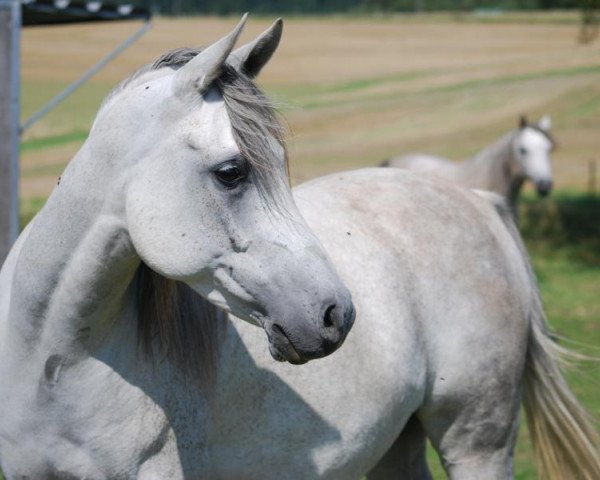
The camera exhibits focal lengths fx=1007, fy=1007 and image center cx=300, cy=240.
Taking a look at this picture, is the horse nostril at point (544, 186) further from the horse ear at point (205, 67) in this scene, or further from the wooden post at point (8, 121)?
the horse ear at point (205, 67)

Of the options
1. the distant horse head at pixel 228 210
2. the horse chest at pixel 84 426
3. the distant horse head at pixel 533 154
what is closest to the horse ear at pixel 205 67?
the distant horse head at pixel 228 210

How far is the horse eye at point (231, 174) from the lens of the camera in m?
2.04

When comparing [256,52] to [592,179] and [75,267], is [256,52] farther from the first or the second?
[592,179]

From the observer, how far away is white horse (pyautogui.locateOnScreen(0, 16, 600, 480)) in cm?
206

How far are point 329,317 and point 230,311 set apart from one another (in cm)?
24

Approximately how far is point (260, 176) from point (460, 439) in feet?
4.73

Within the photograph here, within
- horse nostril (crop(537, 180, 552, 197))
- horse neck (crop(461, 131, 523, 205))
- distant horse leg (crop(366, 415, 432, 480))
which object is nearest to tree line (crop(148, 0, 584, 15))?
horse nostril (crop(537, 180, 552, 197))

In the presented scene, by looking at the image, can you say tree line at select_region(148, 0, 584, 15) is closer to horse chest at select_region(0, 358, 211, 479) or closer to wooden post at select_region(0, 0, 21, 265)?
wooden post at select_region(0, 0, 21, 265)

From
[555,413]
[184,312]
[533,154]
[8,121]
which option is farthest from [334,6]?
[184,312]

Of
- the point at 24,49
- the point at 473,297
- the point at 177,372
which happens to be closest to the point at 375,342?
the point at 473,297

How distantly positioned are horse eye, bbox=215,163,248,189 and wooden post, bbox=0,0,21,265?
A: 4821 mm

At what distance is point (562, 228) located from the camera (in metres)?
13.2

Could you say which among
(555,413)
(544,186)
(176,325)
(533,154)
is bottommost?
(544,186)

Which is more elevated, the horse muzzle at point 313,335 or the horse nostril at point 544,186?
the horse muzzle at point 313,335
